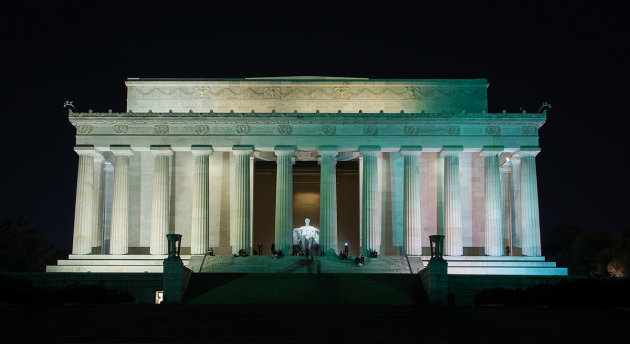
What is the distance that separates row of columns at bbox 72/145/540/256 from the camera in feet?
210

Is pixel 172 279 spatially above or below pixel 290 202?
below

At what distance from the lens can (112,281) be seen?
4872 cm

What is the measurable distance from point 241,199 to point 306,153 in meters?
8.26

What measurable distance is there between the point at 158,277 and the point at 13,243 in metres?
44.1

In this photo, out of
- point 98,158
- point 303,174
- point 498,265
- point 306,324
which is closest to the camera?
point 306,324

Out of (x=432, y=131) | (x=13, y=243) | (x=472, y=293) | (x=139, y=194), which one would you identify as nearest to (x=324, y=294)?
(x=472, y=293)

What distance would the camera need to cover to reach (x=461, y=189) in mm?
68625

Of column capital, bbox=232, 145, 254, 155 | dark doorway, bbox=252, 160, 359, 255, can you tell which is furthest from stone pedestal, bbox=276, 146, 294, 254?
dark doorway, bbox=252, 160, 359, 255

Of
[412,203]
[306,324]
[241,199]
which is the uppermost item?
[241,199]

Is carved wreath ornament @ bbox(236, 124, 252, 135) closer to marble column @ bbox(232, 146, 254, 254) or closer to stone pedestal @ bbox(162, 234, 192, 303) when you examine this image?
marble column @ bbox(232, 146, 254, 254)

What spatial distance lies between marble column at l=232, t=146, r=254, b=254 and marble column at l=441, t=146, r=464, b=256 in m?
16.5

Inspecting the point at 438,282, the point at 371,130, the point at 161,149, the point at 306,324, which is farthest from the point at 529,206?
the point at 306,324

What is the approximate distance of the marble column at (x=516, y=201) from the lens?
220ft

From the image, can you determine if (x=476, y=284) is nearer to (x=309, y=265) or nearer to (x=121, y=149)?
(x=309, y=265)
